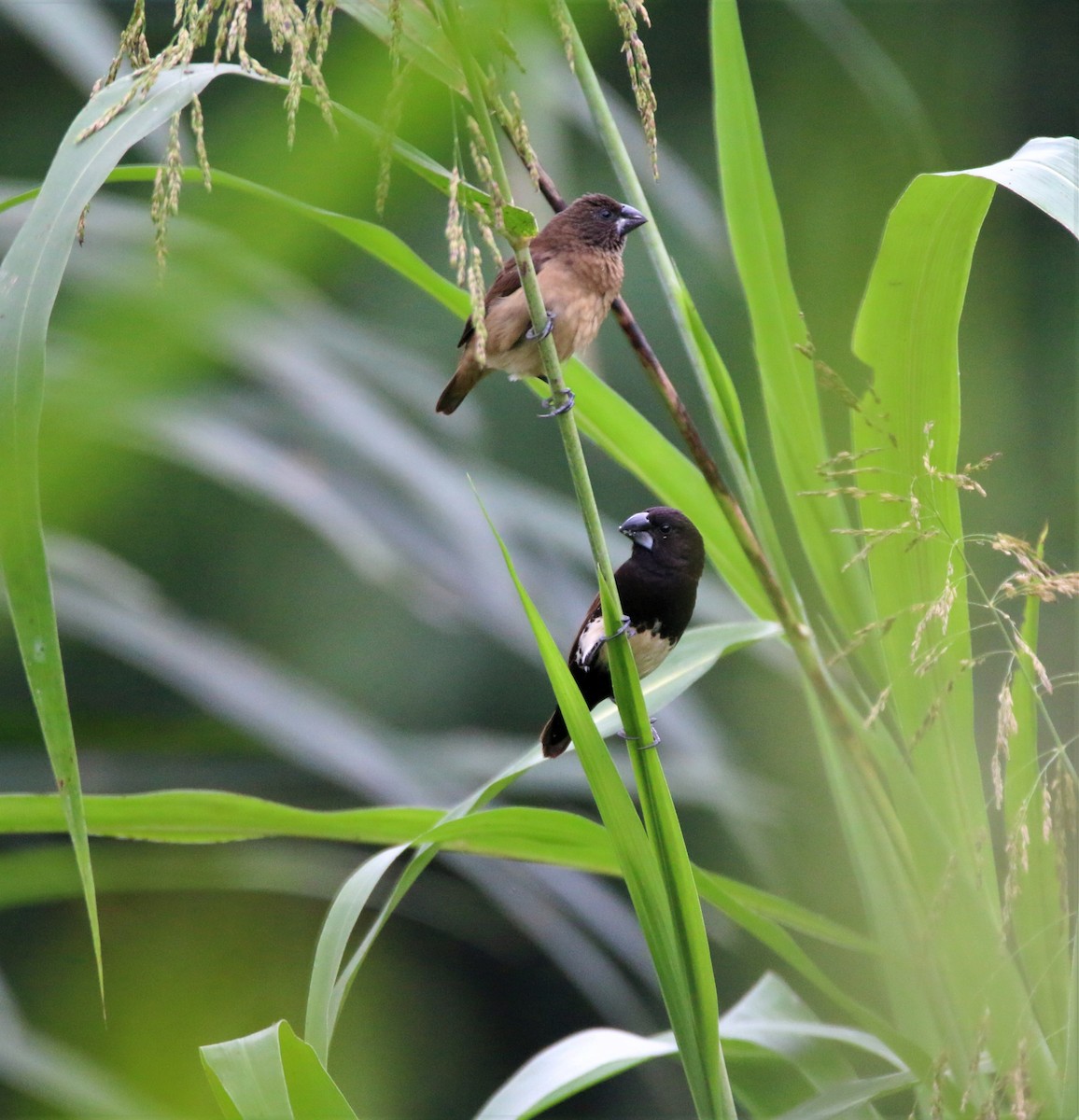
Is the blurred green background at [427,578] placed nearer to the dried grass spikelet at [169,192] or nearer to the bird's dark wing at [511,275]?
the bird's dark wing at [511,275]

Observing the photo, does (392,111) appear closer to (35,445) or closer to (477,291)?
(477,291)

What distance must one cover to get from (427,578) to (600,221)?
41.6 inches

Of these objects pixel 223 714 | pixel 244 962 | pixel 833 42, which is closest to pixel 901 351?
pixel 833 42

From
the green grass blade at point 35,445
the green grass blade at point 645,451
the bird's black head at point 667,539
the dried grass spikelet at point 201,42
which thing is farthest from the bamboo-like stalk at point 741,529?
the green grass blade at point 35,445

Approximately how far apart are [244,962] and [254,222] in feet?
7.50

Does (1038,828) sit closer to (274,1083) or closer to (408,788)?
(274,1083)

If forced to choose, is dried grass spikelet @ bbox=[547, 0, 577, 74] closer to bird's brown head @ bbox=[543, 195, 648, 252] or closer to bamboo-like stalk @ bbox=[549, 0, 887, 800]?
bamboo-like stalk @ bbox=[549, 0, 887, 800]

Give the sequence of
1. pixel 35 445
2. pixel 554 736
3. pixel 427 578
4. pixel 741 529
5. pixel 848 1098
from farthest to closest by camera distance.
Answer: pixel 427 578, pixel 554 736, pixel 741 529, pixel 848 1098, pixel 35 445

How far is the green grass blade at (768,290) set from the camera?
4.29 ft

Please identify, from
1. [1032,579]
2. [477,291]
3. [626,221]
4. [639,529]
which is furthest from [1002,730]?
[626,221]

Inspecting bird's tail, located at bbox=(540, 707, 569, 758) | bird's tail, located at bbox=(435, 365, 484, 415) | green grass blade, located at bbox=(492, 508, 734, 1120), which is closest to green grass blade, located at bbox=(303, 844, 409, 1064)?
green grass blade, located at bbox=(492, 508, 734, 1120)

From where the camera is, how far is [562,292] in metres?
1.51

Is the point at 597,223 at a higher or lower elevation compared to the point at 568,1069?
higher

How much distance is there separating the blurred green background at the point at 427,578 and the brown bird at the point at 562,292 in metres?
0.19
